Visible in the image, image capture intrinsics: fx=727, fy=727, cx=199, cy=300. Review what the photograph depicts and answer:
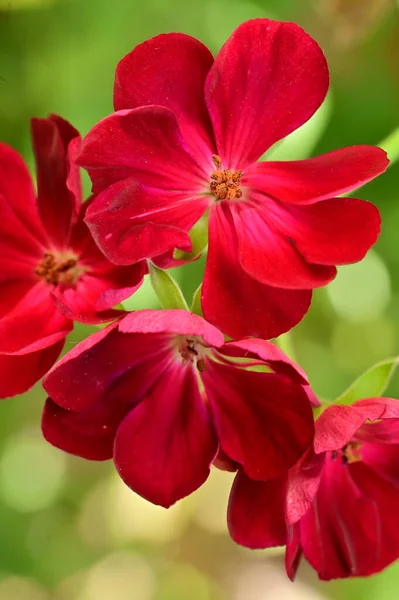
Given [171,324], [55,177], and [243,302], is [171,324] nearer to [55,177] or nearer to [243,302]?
[243,302]

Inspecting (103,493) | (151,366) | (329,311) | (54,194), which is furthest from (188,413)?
(103,493)

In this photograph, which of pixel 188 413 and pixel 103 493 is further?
pixel 103 493

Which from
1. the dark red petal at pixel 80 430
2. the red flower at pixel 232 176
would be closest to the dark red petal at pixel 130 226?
the red flower at pixel 232 176

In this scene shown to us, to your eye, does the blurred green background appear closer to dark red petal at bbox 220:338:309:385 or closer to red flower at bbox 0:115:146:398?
red flower at bbox 0:115:146:398

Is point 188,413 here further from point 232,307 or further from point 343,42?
point 343,42

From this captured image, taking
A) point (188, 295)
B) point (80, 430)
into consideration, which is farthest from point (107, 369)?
point (188, 295)

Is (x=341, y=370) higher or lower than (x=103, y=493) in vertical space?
higher
